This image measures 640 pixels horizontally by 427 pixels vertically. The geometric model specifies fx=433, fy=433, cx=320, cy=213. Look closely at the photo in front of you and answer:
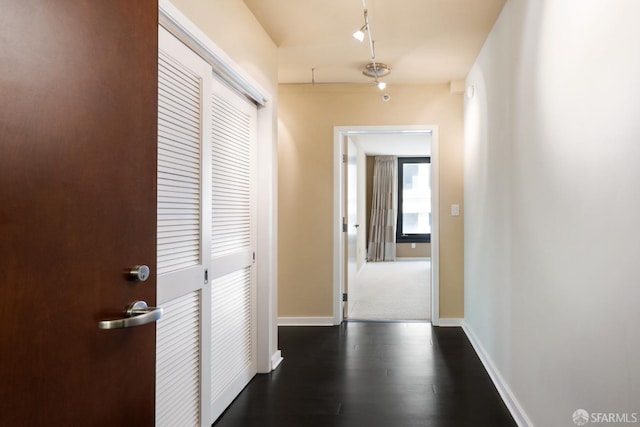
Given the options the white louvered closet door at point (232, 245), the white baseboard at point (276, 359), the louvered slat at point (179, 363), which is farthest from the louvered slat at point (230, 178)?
the white baseboard at point (276, 359)

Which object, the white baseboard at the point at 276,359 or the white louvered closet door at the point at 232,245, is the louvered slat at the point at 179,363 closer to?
the white louvered closet door at the point at 232,245

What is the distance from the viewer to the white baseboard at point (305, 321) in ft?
14.6

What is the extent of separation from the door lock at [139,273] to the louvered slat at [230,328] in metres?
1.33

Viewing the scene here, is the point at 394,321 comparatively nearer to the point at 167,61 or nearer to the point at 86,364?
the point at 167,61

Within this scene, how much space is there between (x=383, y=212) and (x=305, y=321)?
578 cm

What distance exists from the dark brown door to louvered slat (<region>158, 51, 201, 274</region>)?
2.27 ft

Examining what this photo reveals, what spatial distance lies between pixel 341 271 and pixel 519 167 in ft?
8.14

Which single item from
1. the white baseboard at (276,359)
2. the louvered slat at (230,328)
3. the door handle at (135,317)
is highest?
the door handle at (135,317)

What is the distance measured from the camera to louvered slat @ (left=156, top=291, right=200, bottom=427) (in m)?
1.81

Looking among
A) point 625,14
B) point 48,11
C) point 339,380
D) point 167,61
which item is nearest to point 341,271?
point 339,380

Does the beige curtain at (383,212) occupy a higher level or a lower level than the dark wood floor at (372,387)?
higher

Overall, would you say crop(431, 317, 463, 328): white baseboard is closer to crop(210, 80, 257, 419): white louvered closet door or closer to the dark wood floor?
the dark wood floor

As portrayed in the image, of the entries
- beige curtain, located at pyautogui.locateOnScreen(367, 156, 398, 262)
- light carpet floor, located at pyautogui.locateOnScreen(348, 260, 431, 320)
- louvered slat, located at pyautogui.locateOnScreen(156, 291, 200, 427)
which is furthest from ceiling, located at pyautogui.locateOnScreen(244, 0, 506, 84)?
beige curtain, located at pyautogui.locateOnScreen(367, 156, 398, 262)

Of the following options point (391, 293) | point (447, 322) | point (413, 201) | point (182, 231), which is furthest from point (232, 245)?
point (413, 201)
